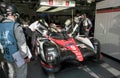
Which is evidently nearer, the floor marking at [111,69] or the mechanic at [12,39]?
the mechanic at [12,39]

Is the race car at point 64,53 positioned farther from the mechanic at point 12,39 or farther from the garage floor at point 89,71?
the mechanic at point 12,39

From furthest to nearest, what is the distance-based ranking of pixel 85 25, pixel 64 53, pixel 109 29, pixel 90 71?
1. pixel 85 25
2. pixel 109 29
3. pixel 90 71
4. pixel 64 53

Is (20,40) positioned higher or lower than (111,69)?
higher

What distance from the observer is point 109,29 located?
5656 millimetres

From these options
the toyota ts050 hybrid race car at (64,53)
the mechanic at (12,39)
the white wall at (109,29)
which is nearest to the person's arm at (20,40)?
the mechanic at (12,39)

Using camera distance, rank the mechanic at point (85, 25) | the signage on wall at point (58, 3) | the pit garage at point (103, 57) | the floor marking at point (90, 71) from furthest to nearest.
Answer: the signage on wall at point (58, 3) < the mechanic at point (85, 25) < the pit garage at point (103, 57) < the floor marking at point (90, 71)

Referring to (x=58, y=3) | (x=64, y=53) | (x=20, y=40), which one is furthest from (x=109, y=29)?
(x=20, y=40)

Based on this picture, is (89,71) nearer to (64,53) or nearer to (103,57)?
(64,53)

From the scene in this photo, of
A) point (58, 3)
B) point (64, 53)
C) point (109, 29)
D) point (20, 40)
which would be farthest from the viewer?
point (58, 3)

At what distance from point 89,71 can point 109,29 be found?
181 centimetres

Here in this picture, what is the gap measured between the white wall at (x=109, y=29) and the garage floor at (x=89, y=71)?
0.46 m

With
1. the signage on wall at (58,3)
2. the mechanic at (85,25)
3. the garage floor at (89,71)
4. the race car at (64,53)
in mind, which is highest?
the signage on wall at (58,3)

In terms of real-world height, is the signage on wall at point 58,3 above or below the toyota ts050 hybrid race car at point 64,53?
above

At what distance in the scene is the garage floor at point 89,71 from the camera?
4.21 m
